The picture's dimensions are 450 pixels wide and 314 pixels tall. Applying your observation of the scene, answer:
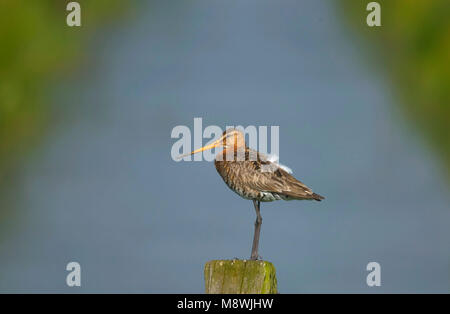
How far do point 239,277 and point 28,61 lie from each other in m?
17.5

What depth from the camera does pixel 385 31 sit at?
80.9 feet

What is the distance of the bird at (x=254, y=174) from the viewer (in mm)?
12086

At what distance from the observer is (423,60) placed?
2272 centimetres

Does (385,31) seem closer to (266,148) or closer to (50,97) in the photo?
(50,97)

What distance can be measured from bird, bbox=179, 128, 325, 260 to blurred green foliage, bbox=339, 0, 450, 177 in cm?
999

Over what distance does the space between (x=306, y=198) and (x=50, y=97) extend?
51.3 ft

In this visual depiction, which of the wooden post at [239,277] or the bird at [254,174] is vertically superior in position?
the bird at [254,174]

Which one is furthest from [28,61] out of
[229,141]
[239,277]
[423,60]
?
[239,277]

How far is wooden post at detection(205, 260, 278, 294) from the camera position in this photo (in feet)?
28.9

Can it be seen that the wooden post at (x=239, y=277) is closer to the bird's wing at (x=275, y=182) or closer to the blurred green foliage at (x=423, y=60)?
the bird's wing at (x=275, y=182)

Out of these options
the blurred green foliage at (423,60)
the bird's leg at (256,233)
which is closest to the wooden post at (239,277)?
the bird's leg at (256,233)

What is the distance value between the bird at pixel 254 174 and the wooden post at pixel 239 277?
2.65 m

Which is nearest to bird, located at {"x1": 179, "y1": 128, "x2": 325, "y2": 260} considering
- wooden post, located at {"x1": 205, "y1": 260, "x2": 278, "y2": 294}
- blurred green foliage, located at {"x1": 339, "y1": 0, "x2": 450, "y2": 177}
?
wooden post, located at {"x1": 205, "y1": 260, "x2": 278, "y2": 294}

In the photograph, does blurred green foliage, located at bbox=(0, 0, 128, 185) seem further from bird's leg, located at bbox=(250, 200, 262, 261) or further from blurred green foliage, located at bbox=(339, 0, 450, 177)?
bird's leg, located at bbox=(250, 200, 262, 261)
